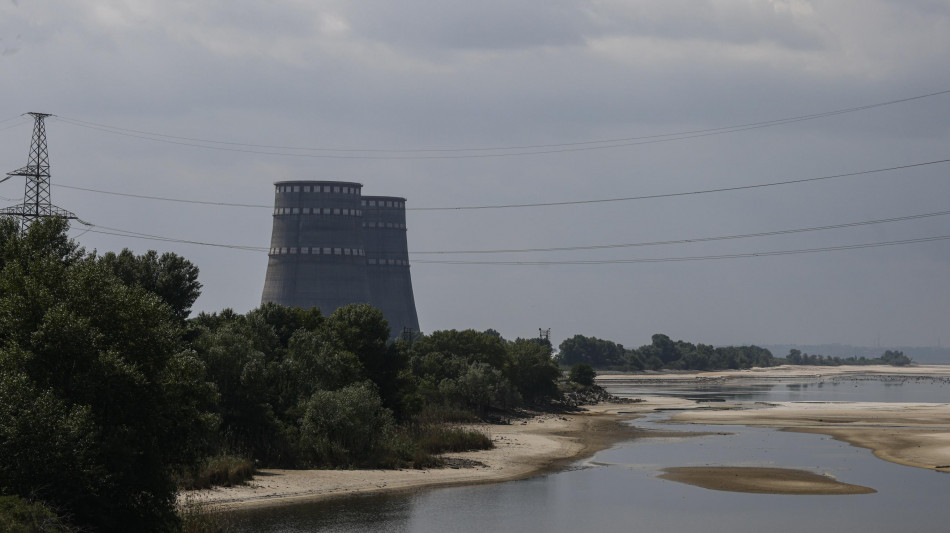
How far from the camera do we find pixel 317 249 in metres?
128

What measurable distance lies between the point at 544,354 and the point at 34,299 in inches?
3135

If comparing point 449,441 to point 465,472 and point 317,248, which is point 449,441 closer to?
point 465,472

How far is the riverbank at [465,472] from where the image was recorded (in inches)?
1380

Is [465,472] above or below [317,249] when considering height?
below

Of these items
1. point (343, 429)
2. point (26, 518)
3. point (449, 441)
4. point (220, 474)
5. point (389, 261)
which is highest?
point (389, 261)

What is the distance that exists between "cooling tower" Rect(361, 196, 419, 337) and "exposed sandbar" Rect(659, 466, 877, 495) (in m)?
97.4

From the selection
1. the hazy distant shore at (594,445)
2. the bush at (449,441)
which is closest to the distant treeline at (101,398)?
the hazy distant shore at (594,445)

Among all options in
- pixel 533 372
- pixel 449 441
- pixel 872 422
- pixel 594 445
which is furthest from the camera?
pixel 533 372

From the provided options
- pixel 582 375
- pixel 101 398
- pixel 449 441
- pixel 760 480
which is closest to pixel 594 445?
pixel 449 441

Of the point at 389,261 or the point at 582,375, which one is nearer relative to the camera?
the point at 582,375

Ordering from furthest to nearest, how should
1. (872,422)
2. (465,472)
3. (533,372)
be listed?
(533,372)
(872,422)
(465,472)

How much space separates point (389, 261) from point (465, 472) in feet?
345

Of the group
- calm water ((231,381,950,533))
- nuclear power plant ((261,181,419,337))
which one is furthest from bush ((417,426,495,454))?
nuclear power plant ((261,181,419,337))

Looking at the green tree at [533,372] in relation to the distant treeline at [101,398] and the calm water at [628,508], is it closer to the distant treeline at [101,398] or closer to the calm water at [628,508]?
the calm water at [628,508]
